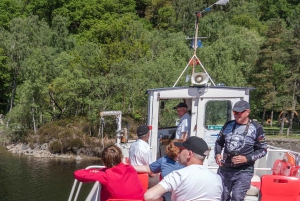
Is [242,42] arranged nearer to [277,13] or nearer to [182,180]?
[277,13]

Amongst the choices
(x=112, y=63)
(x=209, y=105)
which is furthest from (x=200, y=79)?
(x=112, y=63)

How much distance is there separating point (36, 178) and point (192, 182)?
70.2 feet

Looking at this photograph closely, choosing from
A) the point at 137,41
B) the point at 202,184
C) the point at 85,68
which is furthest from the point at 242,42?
the point at 202,184

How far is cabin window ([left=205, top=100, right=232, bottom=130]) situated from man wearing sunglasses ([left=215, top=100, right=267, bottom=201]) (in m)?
3.24

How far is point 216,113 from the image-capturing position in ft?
27.4

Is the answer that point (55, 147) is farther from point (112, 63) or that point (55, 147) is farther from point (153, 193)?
point (153, 193)

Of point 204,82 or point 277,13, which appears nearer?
point 204,82

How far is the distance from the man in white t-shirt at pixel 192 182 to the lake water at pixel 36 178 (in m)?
16.2

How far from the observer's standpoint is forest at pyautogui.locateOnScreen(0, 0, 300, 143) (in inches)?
1324

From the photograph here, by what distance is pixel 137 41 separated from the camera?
40844 millimetres

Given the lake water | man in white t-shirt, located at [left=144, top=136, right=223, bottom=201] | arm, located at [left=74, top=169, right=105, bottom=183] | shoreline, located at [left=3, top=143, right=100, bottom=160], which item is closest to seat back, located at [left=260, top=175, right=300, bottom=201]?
man in white t-shirt, located at [left=144, top=136, right=223, bottom=201]

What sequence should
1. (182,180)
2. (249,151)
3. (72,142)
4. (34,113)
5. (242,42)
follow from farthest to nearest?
(242,42) → (34,113) → (72,142) → (249,151) → (182,180)

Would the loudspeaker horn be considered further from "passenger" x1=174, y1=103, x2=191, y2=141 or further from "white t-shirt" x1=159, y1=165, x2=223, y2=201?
"white t-shirt" x1=159, y1=165, x2=223, y2=201

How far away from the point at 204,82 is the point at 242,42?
3236cm
